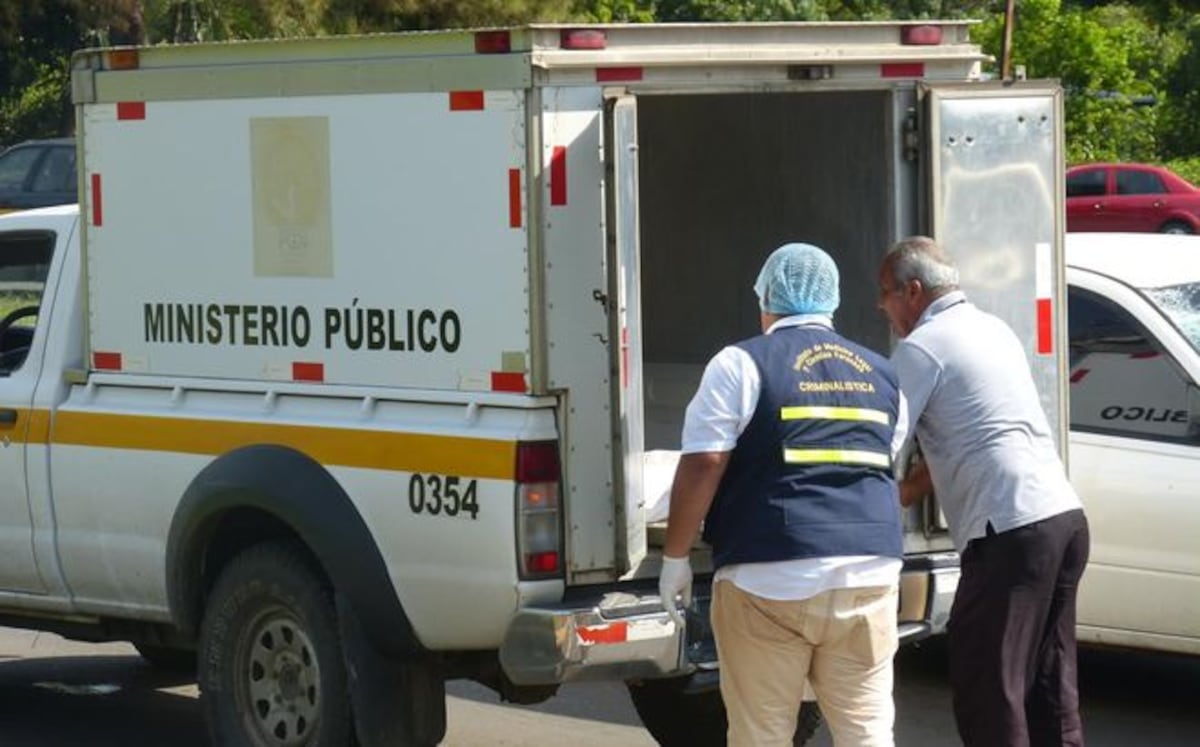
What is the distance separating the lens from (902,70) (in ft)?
23.1

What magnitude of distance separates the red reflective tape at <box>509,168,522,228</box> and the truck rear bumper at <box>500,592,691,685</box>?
3.63ft

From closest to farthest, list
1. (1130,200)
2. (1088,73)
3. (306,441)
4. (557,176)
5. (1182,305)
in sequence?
1. (557,176)
2. (306,441)
3. (1182,305)
4. (1130,200)
5. (1088,73)

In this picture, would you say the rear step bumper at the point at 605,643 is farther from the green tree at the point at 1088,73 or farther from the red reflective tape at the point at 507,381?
the green tree at the point at 1088,73

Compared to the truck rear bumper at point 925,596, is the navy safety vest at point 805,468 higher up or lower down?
higher up

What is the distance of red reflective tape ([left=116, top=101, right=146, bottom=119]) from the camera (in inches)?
292

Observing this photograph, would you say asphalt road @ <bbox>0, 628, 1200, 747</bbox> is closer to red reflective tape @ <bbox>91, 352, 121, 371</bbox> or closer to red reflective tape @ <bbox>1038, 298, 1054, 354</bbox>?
red reflective tape @ <bbox>91, 352, 121, 371</bbox>

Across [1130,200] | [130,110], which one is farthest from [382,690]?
[1130,200]

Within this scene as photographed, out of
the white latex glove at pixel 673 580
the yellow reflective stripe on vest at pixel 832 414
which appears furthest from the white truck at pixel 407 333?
the yellow reflective stripe on vest at pixel 832 414

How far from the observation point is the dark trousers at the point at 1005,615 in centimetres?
616

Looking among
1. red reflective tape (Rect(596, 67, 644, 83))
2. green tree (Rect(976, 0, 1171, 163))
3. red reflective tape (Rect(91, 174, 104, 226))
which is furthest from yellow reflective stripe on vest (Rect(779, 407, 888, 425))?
green tree (Rect(976, 0, 1171, 163))

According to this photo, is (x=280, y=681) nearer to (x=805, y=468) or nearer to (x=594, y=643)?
(x=594, y=643)

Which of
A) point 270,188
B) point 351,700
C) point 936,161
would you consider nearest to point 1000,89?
point 936,161

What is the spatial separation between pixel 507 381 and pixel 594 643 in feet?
2.62

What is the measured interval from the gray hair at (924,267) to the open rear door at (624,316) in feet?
2.47
